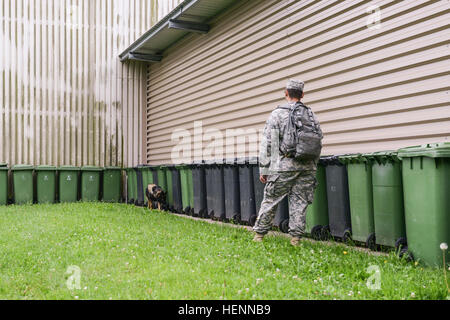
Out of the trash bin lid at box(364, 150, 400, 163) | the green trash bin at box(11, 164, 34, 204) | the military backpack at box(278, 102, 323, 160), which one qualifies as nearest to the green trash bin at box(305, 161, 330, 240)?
the military backpack at box(278, 102, 323, 160)

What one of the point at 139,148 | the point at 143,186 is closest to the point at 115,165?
the point at 139,148

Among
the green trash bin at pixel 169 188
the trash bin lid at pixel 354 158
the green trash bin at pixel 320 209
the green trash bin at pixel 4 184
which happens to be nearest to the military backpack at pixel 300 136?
the trash bin lid at pixel 354 158

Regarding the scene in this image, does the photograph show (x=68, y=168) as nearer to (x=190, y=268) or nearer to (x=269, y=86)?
(x=269, y=86)

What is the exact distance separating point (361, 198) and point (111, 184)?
9726 millimetres

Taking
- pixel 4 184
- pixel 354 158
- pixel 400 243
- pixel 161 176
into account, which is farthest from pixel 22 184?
pixel 400 243

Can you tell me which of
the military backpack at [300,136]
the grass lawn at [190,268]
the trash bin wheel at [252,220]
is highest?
the military backpack at [300,136]

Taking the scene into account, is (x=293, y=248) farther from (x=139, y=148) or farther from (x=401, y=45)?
(x=139, y=148)

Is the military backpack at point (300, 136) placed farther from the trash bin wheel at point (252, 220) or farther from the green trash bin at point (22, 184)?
the green trash bin at point (22, 184)

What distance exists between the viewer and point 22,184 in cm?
1317

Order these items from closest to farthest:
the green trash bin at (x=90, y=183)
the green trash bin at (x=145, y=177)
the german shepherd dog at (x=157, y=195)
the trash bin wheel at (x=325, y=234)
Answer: the trash bin wheel at (x=325, y=234) < the german shepherd dog at (x=157, y=195) < the green trash bin at (x=145, y=177) < the green trash bin at (x=90, y=183)

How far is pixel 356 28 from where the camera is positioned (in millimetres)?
7066

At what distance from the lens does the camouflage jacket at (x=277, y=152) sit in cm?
585

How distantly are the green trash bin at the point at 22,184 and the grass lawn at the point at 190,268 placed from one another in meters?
5.92

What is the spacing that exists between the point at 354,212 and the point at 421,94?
5.50 ft
